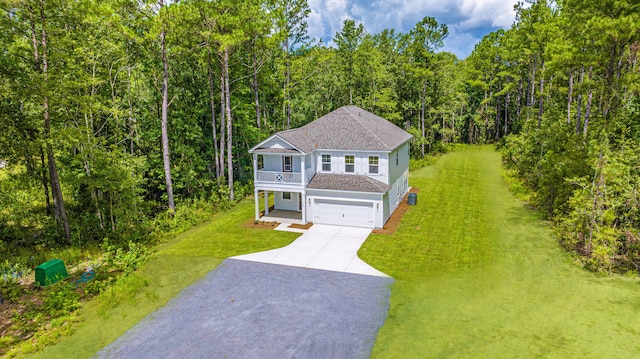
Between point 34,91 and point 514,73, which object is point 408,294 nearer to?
point 34,91

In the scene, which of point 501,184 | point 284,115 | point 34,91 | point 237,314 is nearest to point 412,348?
point 237,314

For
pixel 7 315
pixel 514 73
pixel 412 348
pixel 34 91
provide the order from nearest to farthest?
1. pixel 412 348
2. pixel 7 315
3. pixel 34 91
4. pixel 514 73

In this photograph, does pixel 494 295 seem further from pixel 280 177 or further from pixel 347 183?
pixel 280 177

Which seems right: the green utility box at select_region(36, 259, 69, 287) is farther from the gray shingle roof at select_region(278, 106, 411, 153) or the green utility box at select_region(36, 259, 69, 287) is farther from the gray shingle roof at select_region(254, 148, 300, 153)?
the gray shingle roof at select_region(278, 106, 411, 153)

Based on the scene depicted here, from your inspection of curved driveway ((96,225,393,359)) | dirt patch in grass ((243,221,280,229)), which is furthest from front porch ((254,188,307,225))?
curved driveway ((96,225,393,359))

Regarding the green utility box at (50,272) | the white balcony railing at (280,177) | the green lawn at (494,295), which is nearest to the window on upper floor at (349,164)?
the white balcony railing at (280,177)
